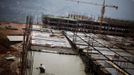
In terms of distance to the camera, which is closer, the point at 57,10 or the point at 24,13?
the point at 24,13

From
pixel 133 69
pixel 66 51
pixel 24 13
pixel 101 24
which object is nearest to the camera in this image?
pixel 133 69

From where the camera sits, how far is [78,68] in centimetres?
1934

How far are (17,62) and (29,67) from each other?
89.9 inches

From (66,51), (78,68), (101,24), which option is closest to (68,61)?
(78,68)

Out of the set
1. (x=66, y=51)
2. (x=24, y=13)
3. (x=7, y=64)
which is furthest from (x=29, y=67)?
(x=24, y=13)

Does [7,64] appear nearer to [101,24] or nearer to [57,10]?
[101,24]

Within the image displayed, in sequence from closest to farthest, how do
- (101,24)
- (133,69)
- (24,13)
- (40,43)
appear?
(133,69) < (40,43) < (101,24) < (24,13)

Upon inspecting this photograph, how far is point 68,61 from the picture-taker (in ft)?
68.4

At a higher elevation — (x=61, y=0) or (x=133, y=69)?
(x=61, y=0)

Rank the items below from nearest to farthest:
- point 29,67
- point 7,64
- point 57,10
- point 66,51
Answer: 1. point 29,67
2. point 7,64
3. point 66,51
4. point 57,10

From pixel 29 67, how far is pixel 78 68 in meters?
4.13

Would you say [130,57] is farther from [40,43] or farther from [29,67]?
[29,67]

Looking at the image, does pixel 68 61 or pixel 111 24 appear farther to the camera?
pixel 111 24

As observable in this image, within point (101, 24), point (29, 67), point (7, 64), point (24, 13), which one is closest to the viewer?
point (29, 67)
